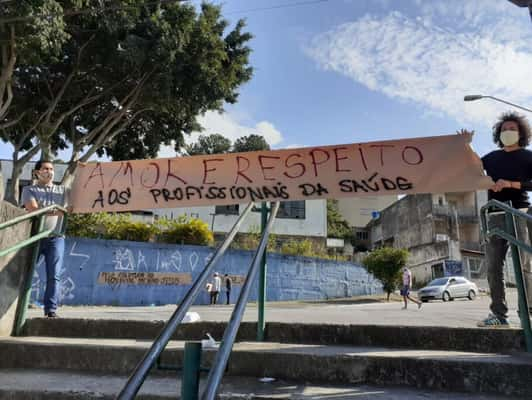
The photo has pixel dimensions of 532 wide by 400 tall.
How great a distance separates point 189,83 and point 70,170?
4.62 m

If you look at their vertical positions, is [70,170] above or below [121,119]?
below

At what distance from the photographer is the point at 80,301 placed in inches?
599

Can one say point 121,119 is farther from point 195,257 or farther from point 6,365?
point 6,365

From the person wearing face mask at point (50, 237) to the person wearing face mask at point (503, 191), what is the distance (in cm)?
413

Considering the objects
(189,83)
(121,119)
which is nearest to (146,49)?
(189,83)

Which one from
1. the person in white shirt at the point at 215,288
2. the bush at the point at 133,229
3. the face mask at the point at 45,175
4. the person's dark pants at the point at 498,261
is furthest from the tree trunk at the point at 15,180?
the person's dark pants at the point at 498,261

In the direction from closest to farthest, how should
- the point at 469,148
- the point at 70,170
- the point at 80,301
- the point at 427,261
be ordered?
1. the point at 469,148
2. the point at 70,170
3. the point at 80,301
4. the point at 427,261

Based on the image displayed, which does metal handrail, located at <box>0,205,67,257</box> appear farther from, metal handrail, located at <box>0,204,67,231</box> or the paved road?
the paved road

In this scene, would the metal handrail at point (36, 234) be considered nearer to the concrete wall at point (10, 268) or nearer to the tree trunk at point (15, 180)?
the concrete wall at point (10, 268)

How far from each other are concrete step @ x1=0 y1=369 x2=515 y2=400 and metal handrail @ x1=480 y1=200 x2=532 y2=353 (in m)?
0.83

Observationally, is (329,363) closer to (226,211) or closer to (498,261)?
(498,261)

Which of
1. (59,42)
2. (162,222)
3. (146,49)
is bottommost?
(162,222)

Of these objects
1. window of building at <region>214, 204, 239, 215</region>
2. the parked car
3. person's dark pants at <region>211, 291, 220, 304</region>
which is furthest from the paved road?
window of building at <region>214, 204, 239, 215</region>

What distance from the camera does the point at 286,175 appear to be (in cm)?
379
